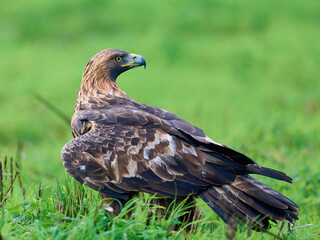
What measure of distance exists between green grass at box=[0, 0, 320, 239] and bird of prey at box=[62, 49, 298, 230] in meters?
0.22

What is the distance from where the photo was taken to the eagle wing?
4316 mm

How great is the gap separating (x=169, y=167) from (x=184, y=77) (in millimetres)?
9193

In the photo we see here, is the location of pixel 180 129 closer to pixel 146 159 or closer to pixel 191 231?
pixel 146 159

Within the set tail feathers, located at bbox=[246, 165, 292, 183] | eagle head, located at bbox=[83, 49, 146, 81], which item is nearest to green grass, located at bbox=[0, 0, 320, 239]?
tail feathers, located at bbox=[246, 165, 292, 183]

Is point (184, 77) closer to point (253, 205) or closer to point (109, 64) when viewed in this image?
point (109, 64)

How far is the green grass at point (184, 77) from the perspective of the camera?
6309 millimetres

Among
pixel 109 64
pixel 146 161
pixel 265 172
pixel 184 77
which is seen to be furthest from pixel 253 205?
pixel 184 77

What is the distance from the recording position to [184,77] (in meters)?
13.5

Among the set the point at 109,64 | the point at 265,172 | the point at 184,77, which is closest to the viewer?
the point at 265,172

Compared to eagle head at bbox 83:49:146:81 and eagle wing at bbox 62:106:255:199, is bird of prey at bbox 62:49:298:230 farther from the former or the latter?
eagle head at bbox 83:49:146:81

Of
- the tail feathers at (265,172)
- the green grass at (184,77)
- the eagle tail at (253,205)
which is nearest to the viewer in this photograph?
the eagle tail at (253,205)

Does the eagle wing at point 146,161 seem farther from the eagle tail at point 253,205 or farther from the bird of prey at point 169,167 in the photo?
the eagle tail at point 253,205

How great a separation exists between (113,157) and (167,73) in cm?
921

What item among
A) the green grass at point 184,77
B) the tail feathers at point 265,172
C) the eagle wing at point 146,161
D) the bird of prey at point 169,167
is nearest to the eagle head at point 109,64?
the bird of prey at point 169,167
